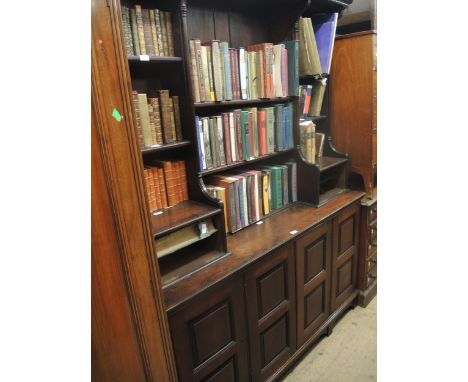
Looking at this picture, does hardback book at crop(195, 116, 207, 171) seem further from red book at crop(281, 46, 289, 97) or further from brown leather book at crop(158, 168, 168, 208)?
red book at crop(281, 46, 289, 97)

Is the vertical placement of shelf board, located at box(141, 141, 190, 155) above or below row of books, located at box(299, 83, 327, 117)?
below

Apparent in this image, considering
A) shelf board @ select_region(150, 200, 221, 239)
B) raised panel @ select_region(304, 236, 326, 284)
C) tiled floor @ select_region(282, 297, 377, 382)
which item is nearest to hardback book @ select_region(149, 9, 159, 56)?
shelf board @ select_region(150, 200, 221, 239)

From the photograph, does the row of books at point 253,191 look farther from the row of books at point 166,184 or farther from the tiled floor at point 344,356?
the tiled floor at point 344,356

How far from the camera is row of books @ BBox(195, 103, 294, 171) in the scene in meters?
1.56

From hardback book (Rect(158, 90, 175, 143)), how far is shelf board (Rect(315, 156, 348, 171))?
110 cm

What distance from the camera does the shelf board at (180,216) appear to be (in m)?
1.28

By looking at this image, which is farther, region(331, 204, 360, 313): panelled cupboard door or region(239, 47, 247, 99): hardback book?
region(331, 204, 360, 313): panelled cupboard door

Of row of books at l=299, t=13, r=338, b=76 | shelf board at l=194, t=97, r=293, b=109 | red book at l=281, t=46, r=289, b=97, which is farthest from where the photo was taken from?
row of books at l=299, t=13, r=338, b=76

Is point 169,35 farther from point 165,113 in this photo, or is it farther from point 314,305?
point 314,305

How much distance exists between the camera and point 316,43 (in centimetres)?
205
